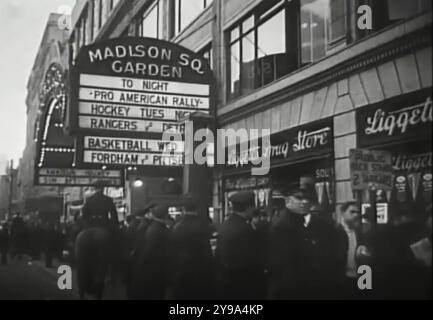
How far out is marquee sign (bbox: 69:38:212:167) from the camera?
8961 millimetres

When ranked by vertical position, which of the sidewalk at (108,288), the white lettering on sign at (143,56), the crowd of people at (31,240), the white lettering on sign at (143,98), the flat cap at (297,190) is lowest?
the sidewalk at (108,288)

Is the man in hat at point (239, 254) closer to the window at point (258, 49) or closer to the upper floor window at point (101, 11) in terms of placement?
the window at point (258, 49)

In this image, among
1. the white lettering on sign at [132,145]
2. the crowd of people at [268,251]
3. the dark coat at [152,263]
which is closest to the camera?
the crowd of people at [268,251]

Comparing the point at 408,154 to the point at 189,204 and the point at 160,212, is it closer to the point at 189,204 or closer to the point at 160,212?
the point at 189,204

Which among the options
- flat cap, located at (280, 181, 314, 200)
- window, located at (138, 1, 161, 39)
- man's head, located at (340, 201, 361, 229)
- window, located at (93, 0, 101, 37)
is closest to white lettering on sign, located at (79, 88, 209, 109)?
flat cap, located at (280, 181, 314, 200)

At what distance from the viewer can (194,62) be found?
960 cm

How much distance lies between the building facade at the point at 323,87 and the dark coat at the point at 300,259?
458mm

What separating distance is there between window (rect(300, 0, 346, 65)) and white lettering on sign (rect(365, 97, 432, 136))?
2.66 m

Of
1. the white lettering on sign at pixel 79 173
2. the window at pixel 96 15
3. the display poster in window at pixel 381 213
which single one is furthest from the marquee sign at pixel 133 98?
the display poster in window at pixel 381 213

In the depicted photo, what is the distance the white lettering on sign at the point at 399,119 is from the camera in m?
3.83

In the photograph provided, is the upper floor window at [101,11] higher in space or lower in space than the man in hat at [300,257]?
higher

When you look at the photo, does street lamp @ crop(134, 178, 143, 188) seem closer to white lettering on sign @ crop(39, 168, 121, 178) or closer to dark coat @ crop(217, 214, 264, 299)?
white lettering on sign @ crop(39, 168, 121, 178)

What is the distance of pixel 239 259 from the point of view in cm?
473

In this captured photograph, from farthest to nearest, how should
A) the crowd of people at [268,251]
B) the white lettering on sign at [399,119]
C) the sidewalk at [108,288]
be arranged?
the sidewalk at [108,288] → the crowd of people at [268,251] → the white lettering on sign at [399,119]
